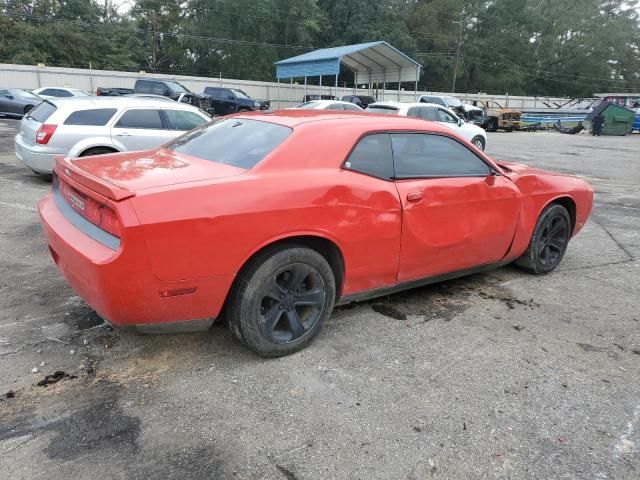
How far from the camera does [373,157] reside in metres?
3.68

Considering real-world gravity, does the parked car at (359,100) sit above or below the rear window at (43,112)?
above

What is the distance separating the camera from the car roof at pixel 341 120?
3666 millimetres

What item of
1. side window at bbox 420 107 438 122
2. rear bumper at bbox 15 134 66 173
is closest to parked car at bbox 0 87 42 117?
rear bumper at bbox 15 134 66 173

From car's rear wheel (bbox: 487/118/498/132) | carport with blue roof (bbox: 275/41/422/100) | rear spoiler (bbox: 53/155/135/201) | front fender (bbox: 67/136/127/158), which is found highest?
carport with blue roof (bbox: 275/41/422/100)

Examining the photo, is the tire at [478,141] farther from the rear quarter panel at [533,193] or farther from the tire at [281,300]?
the tire at [281,300]

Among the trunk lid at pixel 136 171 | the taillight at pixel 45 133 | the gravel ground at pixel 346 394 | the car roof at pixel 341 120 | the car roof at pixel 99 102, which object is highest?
the car roof at pixel 341 120

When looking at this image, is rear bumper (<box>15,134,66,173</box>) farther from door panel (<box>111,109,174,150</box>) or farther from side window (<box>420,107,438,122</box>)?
side window (<box>420,107,438,122</box>)

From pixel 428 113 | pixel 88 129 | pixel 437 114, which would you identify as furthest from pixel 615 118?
pixel 88 129

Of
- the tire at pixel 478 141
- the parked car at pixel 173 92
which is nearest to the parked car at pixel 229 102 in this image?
the parked car at pixel 173 92

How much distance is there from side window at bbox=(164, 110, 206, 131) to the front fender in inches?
41.4

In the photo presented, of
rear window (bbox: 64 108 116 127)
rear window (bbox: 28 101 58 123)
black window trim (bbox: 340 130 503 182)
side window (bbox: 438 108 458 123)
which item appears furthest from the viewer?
side window (bbox: 438 108 458 123)

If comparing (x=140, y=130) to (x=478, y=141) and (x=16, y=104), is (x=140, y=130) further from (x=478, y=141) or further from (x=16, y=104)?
(x=16, y=104)

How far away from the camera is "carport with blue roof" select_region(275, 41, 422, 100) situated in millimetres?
30906

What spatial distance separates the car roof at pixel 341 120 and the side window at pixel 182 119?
519 cm
